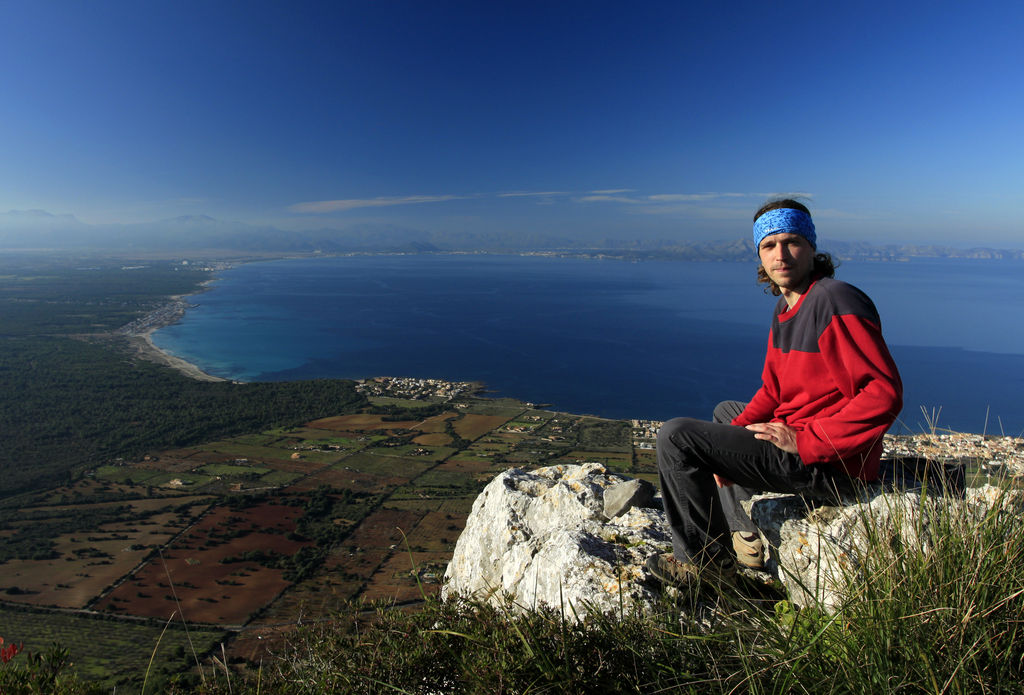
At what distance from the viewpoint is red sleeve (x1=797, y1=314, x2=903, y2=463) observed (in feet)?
8.06

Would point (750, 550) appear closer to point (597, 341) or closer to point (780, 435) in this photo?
point (780, 435)

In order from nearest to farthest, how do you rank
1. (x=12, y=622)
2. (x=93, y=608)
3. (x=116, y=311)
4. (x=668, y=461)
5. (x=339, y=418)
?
(x=668, y=461) < (x=12, y=622) < (x=93, y=608) < (x=339, y=418) < (x=116, y=311)

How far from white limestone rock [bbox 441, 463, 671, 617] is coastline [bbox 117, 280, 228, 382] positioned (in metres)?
65.4

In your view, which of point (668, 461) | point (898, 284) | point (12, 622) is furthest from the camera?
point (898, 284)

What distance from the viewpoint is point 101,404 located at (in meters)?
54.5

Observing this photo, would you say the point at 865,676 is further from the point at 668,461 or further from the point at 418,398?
the point at 418,398

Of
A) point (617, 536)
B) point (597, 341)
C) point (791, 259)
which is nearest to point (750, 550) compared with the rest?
point (617, 536)

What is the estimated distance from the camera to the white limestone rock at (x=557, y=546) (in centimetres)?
285

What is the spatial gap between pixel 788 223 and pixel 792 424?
45.3 inches

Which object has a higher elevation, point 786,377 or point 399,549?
point 786,377

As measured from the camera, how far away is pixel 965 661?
1633mm

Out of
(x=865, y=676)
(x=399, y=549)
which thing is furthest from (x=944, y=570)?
(x=399, y=549)

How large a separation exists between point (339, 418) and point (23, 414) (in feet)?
107

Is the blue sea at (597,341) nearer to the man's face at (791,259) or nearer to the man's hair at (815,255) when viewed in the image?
the man's hair at (815,255)
